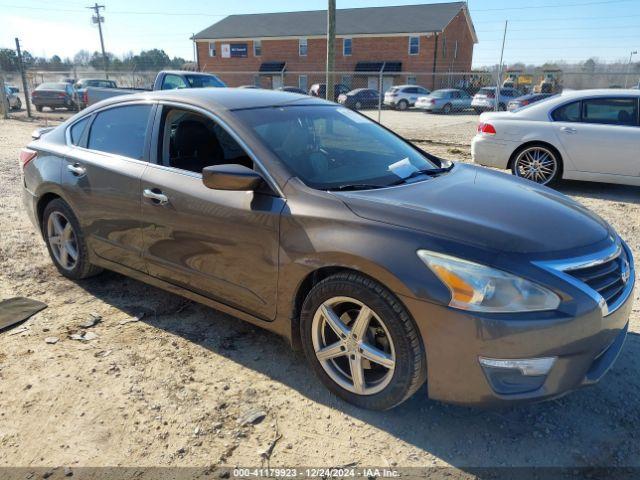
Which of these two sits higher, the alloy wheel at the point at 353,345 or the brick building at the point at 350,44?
the brick building at the point at 350,44

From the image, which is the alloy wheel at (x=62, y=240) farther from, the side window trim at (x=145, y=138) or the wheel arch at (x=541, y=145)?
the wheel arch at (x=541, y=145)

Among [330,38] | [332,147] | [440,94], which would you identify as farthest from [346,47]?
[332,147]

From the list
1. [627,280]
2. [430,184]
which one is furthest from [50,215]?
[627,280]

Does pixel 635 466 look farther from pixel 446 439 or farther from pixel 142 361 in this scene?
pixel 142 361

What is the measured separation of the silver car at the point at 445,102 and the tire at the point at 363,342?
28.9 meters

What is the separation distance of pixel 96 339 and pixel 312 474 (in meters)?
1.92

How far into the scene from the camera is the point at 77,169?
387cm

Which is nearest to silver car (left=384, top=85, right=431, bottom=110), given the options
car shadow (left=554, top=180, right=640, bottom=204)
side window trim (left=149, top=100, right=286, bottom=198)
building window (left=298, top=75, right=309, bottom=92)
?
building window (left=298, top=75, right=309, bottom=92)

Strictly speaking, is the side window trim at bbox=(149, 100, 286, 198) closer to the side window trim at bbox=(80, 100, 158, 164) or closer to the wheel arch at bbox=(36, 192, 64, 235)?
the side window trim at bbox=(80, 100, 158, 164)

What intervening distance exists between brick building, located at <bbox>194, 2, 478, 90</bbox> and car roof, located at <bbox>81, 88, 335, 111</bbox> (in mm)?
37115

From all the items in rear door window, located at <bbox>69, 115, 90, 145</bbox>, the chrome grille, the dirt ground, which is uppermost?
rear door window, located at <bbox>69, 115, 90, 145</bbox>

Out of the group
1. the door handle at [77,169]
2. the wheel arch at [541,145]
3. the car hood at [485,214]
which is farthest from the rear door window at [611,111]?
the door handle at [77,169]

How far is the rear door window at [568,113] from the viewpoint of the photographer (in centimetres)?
742

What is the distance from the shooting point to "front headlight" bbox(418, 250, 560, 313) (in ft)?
7.18
